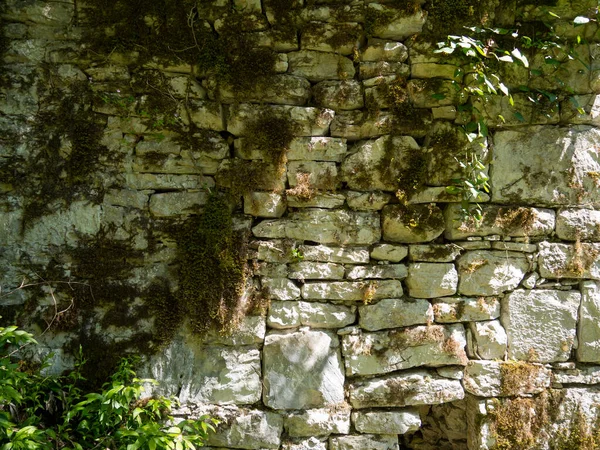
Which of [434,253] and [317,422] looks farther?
[434,253]

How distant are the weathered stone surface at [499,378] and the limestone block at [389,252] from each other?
0.81m

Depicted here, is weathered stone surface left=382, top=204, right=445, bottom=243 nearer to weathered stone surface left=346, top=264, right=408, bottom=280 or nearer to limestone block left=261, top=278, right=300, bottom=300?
weathered stone surface left=346, top=264, right=408, bottom=280

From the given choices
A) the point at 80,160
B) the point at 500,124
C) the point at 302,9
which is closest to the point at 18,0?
the point at 80,160

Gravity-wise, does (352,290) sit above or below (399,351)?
above

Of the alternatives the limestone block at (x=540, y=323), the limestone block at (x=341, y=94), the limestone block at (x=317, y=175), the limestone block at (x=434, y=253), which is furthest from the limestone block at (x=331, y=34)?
the limestone block at (x=540, y=323)

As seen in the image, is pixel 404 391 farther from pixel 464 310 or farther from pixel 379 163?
pixel 379 163

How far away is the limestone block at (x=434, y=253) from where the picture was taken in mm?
3131

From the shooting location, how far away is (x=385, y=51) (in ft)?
10.2

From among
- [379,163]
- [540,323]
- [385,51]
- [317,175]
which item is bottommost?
[540,323]

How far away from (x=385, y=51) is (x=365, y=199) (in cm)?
94

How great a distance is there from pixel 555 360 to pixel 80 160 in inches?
128

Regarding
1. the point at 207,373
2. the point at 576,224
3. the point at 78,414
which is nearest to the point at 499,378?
the point at 576,224

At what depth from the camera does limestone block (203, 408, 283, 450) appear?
9.73 feet

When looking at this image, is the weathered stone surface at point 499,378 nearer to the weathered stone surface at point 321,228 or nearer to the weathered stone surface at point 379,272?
the weathered stone surface at point 379,272
